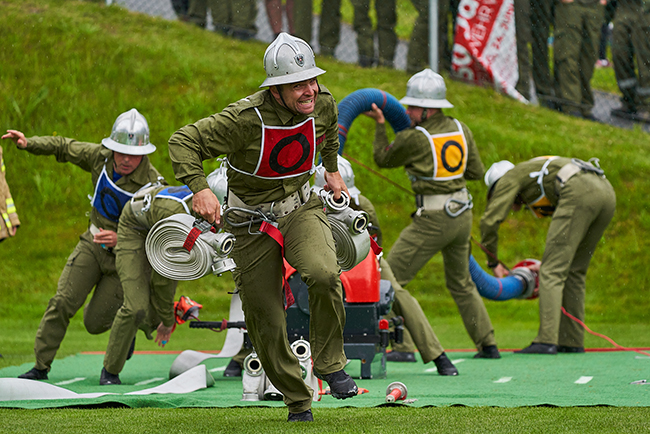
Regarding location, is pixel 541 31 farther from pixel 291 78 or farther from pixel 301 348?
pixel 291 78

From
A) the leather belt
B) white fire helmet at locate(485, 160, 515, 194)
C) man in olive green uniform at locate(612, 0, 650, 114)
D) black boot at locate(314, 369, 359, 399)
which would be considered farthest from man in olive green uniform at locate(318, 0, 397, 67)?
black boot at locate(314, 369, 359, 399)

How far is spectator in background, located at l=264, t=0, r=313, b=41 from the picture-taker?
14.7m

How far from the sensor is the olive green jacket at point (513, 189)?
30.7 ft

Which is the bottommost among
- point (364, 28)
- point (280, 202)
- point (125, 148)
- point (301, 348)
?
point (301, 348)

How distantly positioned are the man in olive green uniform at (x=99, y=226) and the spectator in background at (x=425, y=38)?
6.77 meters

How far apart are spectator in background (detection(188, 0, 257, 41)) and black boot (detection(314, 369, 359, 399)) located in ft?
35.5

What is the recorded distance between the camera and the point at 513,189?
9.37 metres

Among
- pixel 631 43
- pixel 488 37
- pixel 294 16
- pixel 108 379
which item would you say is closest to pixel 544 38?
pixel 488 37

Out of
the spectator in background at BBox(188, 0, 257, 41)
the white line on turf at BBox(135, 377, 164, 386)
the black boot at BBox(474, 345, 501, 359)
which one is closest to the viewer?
the white line on turf at BBox(135, 377, 164, 386)

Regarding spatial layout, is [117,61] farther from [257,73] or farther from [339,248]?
[339,248]

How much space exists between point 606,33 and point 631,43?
446mm

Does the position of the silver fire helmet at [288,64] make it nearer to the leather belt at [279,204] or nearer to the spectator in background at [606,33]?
the leather belt at [279,204]

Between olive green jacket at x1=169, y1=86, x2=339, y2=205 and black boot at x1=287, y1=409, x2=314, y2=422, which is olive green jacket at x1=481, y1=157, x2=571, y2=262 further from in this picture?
black boot at x1=287, y1=409, x2=314, y2=422

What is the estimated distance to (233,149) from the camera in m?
4.94
